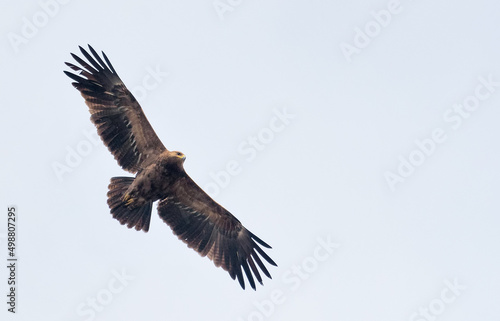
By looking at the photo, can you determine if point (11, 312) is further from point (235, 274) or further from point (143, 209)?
point (235, 274)

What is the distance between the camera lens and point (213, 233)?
2341cm

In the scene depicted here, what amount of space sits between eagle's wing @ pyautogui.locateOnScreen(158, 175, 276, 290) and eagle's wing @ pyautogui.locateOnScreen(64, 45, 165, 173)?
1.46m

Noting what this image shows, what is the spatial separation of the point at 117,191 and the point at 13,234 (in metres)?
3.12

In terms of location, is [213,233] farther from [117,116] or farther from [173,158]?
[117,116]

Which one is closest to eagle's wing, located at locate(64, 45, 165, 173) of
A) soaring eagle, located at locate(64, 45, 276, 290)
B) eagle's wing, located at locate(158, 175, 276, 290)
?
soaring eagle, located at locate(64, 45, 276, 290)

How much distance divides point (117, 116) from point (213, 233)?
394 centimetres

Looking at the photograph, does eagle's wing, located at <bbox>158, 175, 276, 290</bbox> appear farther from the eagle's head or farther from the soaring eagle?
the eagle's head

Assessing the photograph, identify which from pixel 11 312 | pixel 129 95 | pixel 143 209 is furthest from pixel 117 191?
pixel 11 312

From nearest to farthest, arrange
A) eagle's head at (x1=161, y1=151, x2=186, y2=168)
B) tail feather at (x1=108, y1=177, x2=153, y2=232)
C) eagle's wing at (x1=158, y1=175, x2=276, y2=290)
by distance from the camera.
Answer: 1. eagle's head at (x1=161, y1=151, x2=186, y2=168)
2. tail feather at (x1=108, y1=177, x2=153, y2=232)
3. eagle's wing at (x1=158, y1=175, x2=276, y2=290)

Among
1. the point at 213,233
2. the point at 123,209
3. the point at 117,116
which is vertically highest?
the point at 117,116

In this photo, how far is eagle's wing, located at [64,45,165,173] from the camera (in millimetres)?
22156

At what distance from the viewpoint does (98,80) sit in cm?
2220

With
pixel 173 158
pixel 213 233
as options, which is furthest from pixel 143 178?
pixel 213 233

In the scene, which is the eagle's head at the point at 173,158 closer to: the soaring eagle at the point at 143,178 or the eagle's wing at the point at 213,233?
the soaring eagle at the point at 143,178
